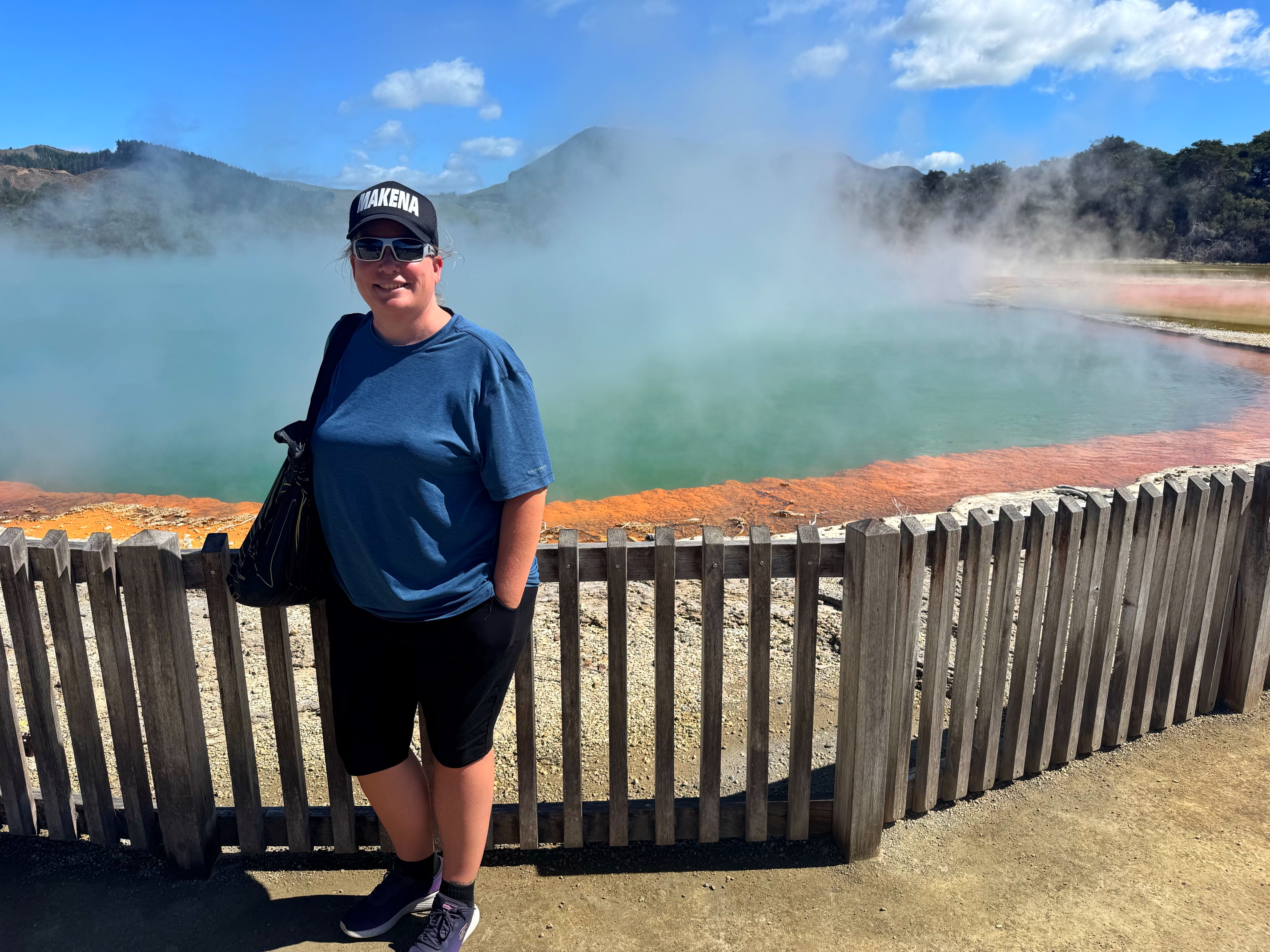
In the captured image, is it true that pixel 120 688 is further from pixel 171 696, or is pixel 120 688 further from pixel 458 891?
pixel 458 891

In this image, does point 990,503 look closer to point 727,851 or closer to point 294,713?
point 727,851

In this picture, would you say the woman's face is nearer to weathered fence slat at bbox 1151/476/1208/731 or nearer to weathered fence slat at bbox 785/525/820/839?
weathered fence slat at bbox 785/525/820/839

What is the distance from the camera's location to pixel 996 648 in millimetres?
2557

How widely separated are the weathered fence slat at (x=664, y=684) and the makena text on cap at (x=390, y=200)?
95cm

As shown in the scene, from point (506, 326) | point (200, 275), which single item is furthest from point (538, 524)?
point (200, 275)

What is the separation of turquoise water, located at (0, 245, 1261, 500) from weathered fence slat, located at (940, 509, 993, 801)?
621 centimetres

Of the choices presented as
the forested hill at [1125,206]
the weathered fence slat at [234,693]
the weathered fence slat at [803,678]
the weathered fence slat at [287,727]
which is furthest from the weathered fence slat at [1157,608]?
the forested hill at [1125,206]

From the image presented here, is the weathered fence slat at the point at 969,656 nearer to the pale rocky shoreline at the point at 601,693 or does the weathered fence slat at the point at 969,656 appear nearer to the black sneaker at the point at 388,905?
the pale rocky shoreline at the point at 601,693

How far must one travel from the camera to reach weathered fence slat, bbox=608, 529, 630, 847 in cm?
220

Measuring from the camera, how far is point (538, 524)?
5.89 ft

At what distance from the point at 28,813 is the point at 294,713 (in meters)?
0.85

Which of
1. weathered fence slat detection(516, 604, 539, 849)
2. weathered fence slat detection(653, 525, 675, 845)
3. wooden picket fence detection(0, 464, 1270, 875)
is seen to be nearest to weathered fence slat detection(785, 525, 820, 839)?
wooden picket fence detection(0, 464, 1270, 875)

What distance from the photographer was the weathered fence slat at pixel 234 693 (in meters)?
2.15

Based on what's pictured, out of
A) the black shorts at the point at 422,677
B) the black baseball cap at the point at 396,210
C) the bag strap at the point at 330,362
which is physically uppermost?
the black baseball cap at the point at 396,210
